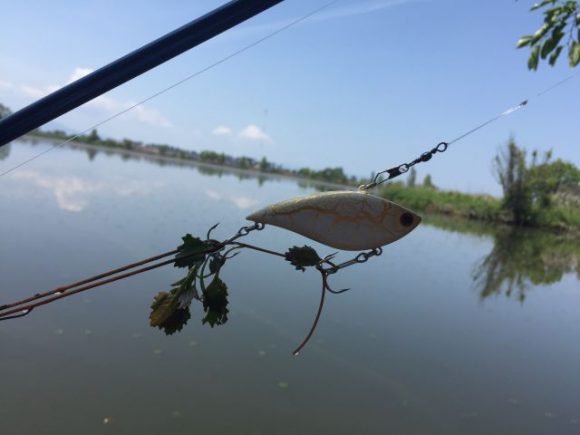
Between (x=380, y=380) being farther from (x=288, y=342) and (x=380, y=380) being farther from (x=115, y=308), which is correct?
(x=115, y=308)

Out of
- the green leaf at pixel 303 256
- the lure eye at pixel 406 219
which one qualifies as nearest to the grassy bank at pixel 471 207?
the lure eye at pixel 406 219

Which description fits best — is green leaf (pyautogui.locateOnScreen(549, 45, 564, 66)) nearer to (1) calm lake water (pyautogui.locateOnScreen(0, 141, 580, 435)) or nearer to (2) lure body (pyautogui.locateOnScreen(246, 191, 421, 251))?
(2) lure body (pyautogui.locateOnScreen(246, 191, 421, 251))

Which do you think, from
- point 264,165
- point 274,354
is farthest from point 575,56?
point 264,165

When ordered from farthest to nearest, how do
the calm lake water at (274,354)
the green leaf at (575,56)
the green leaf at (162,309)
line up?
the calm lake water at (274,354), the green leaf at (575,56), the green leaf at (162,309)

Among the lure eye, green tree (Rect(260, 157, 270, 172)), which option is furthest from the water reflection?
green tree (Rect(260, 157, 270, 172))

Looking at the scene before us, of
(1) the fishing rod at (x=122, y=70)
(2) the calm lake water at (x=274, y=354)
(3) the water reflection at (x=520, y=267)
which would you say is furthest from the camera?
(3) the water reflection at (x=520, y=267)

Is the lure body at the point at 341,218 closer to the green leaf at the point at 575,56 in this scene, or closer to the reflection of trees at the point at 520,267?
the green leaf at the point at 575,56
